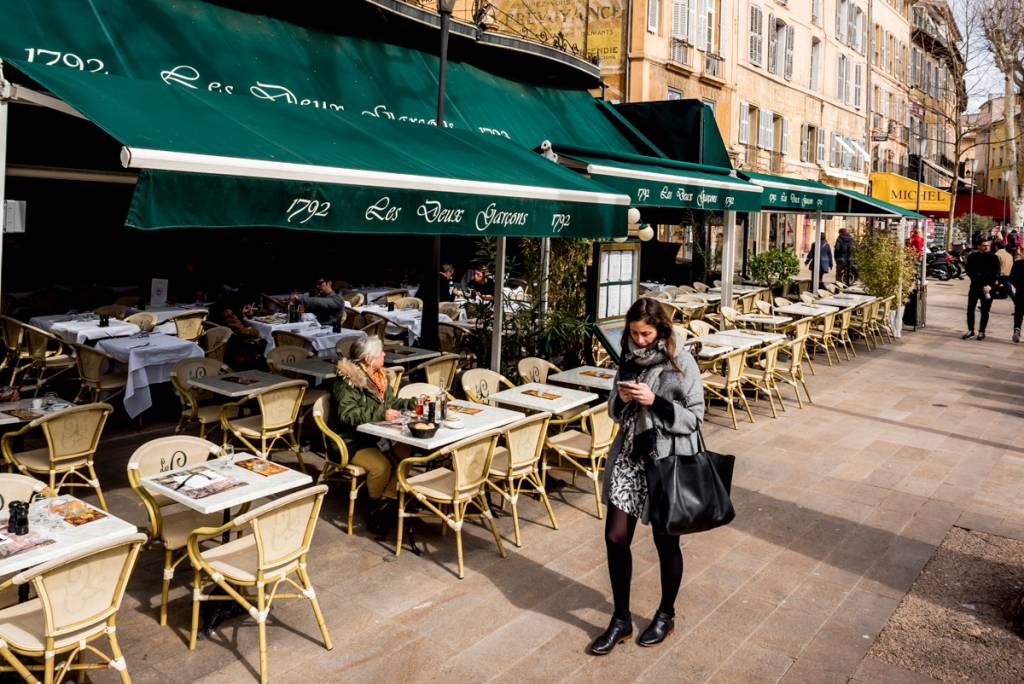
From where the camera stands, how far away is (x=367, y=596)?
514 cm

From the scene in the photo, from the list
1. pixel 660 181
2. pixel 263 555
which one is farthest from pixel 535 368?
pixel 263 555

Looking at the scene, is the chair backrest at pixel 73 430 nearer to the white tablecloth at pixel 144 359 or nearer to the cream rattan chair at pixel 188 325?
the white tablecloth at pixel 144 359

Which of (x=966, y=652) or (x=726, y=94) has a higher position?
(x=726, y=94)

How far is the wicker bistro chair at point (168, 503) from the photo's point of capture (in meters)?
4.74

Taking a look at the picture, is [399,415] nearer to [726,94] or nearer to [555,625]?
[555,625]

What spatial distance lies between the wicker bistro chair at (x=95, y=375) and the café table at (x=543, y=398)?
366 cm

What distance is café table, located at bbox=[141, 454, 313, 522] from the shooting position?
14.8 ft

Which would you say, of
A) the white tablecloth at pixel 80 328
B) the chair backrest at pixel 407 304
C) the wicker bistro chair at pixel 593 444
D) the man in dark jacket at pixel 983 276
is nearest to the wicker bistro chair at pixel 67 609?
the wicker bistro chair at pixel 593 444

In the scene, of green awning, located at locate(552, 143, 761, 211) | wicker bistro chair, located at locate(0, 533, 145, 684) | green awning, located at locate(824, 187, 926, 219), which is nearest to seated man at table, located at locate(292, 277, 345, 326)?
green awning, located at locate(552, 143, 761, 211)

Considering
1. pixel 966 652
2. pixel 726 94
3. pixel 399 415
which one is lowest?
pixel 966 652

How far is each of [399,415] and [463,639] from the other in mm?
1877

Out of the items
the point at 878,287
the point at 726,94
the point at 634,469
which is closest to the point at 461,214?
the point at 634,469

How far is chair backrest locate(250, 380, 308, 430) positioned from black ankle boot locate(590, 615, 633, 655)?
11.5ft

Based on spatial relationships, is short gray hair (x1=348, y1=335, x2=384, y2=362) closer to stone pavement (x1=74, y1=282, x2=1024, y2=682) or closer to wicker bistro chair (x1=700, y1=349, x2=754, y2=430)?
stone pavement (x1=74, y1=282, x2=1024, y2=682)
